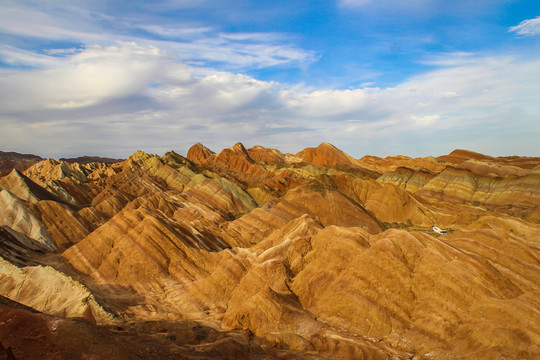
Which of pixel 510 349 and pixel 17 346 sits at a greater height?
pixel 17 346

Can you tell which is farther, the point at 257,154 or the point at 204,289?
the point at 257,154

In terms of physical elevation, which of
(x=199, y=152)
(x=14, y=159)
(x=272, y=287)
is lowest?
(x=272, y=287)

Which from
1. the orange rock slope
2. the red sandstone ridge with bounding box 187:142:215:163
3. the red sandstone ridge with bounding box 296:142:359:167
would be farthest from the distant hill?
the orange rock slope

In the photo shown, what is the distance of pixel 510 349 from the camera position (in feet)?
51.1

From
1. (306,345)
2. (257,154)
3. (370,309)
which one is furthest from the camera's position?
(257,154)

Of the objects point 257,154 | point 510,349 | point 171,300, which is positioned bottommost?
point 171,300

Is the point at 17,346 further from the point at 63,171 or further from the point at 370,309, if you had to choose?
the point at 63,171

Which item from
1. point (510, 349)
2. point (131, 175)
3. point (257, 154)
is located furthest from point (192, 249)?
point (257, 154)

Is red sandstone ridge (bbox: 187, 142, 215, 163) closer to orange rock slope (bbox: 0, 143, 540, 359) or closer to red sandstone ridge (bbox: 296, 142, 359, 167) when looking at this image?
red sandstone ridge (bbox: 296, 142, 359, 167)

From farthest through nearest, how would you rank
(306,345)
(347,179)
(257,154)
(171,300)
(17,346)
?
(257,154)
(347,179)
(171,300)
(306,345)
(17,346)

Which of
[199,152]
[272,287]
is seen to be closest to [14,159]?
[199,152]

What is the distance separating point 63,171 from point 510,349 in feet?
332

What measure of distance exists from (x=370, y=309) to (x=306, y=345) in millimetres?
4593

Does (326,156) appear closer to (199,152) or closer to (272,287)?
A: (199,152)
